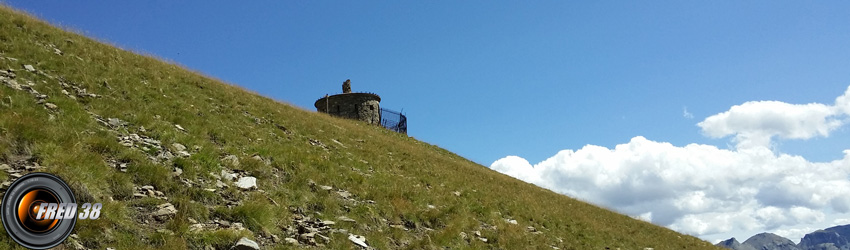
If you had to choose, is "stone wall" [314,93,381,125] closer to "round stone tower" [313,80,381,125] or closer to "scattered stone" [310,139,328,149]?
"round stone tower" [313,80,381,125]

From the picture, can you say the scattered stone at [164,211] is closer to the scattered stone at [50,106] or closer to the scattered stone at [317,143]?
the scattered stone at [50,106]

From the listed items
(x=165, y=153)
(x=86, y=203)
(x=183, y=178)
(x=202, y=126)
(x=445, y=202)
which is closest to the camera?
(x=86, y=203)

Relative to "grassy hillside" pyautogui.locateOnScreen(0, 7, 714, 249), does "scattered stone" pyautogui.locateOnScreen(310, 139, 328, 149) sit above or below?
above

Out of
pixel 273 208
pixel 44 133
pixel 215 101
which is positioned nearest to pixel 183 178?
pixel 273 208

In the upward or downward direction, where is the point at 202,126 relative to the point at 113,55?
downward

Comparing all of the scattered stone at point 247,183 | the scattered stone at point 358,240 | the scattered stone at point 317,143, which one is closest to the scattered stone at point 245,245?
the scattered stone at point 358,240

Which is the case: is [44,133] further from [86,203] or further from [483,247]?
[483,247]

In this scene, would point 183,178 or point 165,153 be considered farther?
point 165,153

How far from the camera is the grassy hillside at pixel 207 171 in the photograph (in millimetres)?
9164

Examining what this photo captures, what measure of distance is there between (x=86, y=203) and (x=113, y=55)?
635 inches

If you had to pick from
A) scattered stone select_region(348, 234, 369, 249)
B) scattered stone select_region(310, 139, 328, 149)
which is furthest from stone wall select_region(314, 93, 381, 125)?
scattered stone select_region(348, 234, 369, 249)

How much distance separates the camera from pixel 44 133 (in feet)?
33.3

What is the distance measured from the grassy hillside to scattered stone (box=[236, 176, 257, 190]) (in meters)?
0.18

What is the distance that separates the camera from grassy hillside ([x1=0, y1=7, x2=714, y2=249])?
9.16 metres
